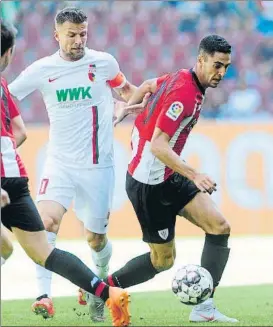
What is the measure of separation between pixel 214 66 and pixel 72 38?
1.39 meters

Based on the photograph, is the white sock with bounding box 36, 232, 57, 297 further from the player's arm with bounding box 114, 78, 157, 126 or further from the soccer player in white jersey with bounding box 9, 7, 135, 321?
the player's arm with bounding box 114, 78, 157, 126

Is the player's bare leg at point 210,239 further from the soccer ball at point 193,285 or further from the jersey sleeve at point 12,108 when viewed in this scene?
the jersey sleeve at point 12,108

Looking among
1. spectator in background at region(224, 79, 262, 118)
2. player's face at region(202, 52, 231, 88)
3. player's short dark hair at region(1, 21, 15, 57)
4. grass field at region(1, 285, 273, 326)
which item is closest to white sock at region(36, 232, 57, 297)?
grass field at region(1, 285, 273, 326)

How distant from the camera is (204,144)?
49.3 ft

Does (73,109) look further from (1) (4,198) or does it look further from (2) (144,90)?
(1) (4,198)

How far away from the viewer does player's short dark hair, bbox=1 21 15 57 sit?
5320 millimetres

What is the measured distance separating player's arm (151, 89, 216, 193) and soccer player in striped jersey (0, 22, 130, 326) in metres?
0.91

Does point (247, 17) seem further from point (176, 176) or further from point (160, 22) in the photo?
point (176, 176)

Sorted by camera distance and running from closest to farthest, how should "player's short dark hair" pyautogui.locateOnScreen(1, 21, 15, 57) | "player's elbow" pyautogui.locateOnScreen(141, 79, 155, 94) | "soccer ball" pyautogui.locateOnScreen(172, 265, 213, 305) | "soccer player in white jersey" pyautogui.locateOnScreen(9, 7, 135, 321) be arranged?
"player's short dark hair" pyautogui.locateOnScreen(1, 21, 15, 57) → "soccer ball" pyautogui.locateOnScreen(172, 265, 213, 305) → "player's elbow" pyautogui.locateOnScreen(141, 79, 155, 94) → "soccer player in white jersey" pyautogui.locateOnScreen(9, 7, 135, 321)

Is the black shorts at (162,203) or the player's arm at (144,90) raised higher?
the player's arm at (144,90)

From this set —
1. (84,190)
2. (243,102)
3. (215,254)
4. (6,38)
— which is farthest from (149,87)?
(243,102)

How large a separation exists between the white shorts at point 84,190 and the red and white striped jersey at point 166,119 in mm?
675

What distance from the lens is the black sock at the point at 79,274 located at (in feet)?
18.0

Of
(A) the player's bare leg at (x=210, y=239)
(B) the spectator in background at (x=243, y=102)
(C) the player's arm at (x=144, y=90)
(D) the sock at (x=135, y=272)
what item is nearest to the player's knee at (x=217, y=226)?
(A) the player's bare leg at (x=210, y=239)
